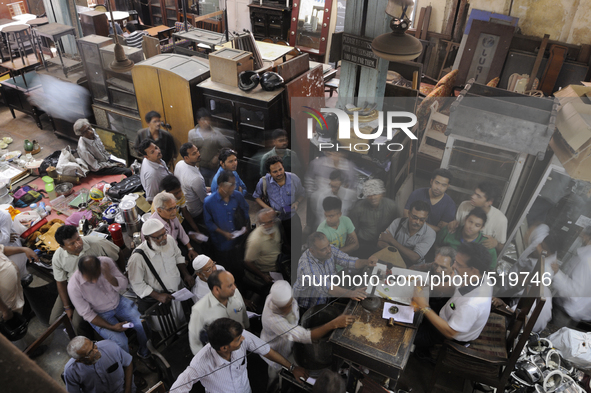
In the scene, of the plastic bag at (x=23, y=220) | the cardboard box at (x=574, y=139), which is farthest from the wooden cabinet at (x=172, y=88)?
the cardboard box at (x=574, y=139)

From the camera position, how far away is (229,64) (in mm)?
5301

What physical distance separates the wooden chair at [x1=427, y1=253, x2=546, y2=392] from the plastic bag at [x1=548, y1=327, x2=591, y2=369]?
0.73 metres

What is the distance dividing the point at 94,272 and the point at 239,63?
334 centimetres

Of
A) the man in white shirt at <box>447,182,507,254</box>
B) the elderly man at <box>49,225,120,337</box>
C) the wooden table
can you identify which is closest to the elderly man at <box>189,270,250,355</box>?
the wooden table

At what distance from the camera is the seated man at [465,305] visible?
297cm

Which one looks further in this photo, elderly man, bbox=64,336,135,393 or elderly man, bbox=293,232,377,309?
elderly man, bbox=293,232,377,309

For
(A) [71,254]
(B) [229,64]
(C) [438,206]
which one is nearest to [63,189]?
(A) [71,254]

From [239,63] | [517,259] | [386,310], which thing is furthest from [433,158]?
[386,310]

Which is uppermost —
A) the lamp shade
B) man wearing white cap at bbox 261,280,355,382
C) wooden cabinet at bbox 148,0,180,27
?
the lamp shade

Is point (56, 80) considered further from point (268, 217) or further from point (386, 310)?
point (386, 310)

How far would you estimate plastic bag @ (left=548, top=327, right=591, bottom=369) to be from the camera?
352 cm

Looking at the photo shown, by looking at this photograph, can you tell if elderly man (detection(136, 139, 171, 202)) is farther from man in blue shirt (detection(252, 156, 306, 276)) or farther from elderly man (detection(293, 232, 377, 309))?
elderly man (detection(293, 232, 377, 309))

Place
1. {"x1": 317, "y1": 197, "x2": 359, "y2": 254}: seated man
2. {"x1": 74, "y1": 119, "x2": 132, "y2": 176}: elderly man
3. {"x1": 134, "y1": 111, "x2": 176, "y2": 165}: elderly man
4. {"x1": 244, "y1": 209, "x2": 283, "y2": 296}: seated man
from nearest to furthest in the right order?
{"x1": 244, "y1": 209, "x2": 283, "y2": 296}: seated man, {"x1": 317, "y1": 197, "x2": 359, "y2": 254}: seated man, {"x1": 134, "y1": 111, "x2": 176, "y2": 165}: elderly man, {"x1": 74, "y1": 119, "x2": 132, "y2": 176}: elderly man

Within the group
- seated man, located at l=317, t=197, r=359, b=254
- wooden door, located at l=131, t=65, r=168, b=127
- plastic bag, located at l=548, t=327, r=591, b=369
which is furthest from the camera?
wooden door, located at l=131, t=65, r=168, b=127
